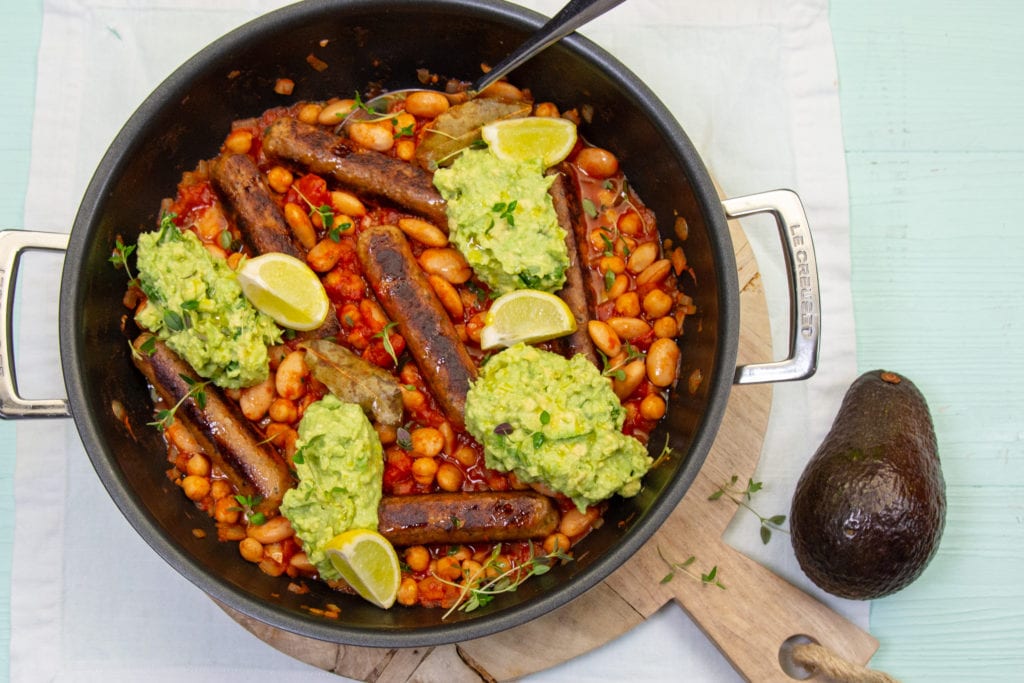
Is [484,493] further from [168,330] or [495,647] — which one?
[168,330]

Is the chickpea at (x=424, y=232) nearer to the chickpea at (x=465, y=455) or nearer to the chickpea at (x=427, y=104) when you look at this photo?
the chickpea at (x=427, y=104)

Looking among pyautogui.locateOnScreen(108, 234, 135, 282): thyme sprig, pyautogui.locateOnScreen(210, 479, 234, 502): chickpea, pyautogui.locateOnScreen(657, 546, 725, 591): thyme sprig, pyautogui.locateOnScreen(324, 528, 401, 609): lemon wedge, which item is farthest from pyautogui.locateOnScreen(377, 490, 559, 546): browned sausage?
pyautogui.locateOnScreen(108, 234, 135, 282): thyme sprig

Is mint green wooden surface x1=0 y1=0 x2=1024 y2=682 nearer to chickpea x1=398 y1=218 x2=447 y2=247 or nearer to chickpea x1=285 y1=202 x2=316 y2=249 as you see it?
chickpea x1=285 y1=202 x2=316 y2=249

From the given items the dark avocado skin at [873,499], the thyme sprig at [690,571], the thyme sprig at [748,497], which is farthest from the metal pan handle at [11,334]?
the dark avocado skin at [873,499]

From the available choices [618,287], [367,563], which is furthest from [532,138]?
[367,563]

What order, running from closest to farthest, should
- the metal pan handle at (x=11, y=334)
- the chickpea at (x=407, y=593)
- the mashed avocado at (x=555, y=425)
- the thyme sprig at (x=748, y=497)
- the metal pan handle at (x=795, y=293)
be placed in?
the metal pan handle at (x=11, y=334), the metal pan handle at (x=795, y=293), the mashed avocado at (x=555, y=425), the chickpea at (x=407, y=593), the thyme sprig at (x=748, y=497)

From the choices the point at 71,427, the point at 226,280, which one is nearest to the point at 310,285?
the point at 226,280

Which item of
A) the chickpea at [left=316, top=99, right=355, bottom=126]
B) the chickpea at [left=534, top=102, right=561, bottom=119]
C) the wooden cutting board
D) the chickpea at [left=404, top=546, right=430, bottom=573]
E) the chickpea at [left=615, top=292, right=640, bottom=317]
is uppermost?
the chickpea at [left=534, top=102, right=561, bottom=119]

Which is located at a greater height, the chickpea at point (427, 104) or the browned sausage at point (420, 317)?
the chickpea at point (427, 104)
